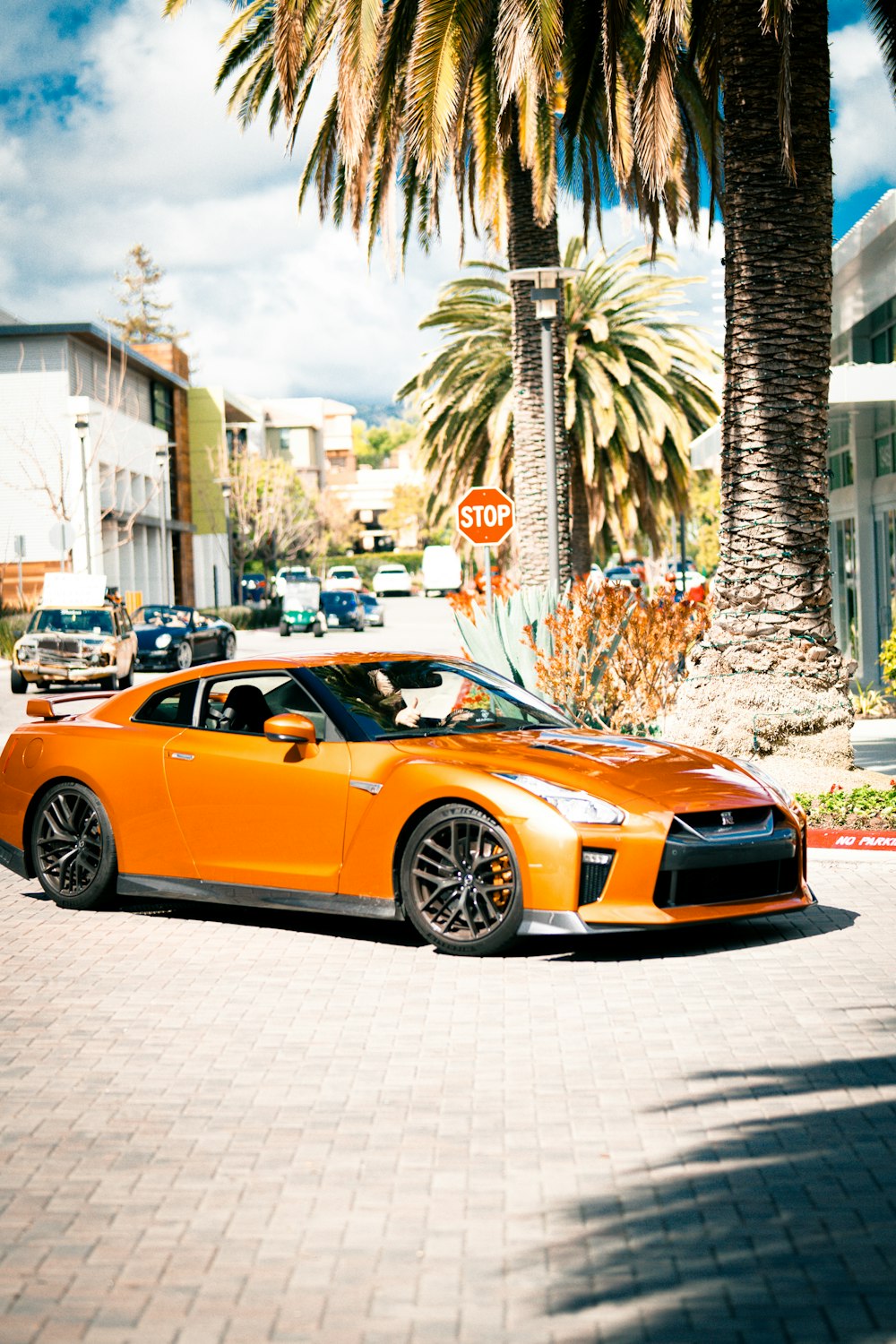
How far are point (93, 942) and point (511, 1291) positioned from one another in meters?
5.17

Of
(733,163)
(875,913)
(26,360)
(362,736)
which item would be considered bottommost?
(875,913)

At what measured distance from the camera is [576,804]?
800 cm

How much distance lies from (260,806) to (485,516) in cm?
1237

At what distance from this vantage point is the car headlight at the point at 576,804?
313 inches

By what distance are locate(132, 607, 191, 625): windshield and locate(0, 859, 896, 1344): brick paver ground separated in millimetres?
31887

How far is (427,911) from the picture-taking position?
8.30 meters

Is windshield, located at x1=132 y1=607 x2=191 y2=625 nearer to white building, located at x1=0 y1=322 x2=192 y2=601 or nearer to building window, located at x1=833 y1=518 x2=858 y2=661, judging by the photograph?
white building, located at x1=0 y1=322 x2=192 y2=601

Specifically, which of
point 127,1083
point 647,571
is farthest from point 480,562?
point 647,571

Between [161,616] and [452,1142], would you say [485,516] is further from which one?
[161,616]

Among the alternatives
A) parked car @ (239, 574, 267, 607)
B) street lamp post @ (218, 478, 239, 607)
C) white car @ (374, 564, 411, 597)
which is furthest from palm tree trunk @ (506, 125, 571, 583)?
parked car @ (239, 574, 267, 607)

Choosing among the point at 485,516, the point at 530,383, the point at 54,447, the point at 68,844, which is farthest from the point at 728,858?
the point at 54,447

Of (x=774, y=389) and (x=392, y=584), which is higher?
(x=774, y=389)

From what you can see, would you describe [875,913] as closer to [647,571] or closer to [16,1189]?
[16,1189]

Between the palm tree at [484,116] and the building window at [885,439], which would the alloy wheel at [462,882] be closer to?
the palm tree at [484,116]
